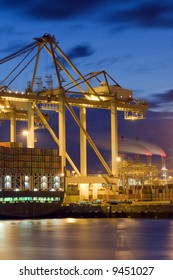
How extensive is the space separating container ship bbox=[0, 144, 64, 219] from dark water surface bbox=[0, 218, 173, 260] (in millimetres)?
29703

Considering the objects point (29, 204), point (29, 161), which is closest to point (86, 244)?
point (29, 204)

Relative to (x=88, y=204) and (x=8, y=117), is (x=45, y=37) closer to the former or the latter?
(x=8, y=117)

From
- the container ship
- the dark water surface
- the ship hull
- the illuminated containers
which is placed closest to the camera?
the dark water surface

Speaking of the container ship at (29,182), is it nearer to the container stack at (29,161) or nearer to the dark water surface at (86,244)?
the container stack at (29,161)

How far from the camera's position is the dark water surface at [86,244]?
149ft

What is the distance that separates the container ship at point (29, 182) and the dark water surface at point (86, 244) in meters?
29.7

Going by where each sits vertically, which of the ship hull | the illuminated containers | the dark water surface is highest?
the illuminated containers

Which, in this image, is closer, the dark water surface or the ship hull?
the dark water surface

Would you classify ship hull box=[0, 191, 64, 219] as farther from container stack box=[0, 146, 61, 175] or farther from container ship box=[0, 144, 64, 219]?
container stack box=[0, 146, 61, 175]

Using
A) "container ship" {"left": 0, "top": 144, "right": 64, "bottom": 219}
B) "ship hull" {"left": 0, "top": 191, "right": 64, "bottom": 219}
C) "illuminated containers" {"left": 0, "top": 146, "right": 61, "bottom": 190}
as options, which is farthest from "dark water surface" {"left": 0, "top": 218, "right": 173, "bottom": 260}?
"illuminated containers" {"left": 0, "top": 146, "right": 61, "bottom": 190}

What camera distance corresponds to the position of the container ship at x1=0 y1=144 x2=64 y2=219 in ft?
333

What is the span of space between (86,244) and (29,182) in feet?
169
